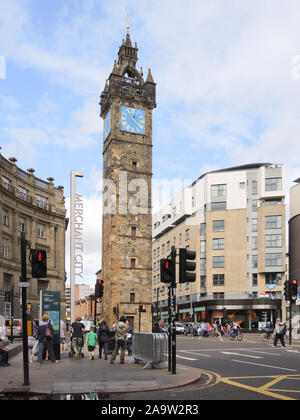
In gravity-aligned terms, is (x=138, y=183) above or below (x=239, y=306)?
above

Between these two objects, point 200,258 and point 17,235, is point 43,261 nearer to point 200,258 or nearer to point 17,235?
point 17,235

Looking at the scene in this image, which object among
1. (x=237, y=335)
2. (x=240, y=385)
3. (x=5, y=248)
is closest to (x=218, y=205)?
(x=5, y=248)

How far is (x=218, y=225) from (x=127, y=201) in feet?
76.9

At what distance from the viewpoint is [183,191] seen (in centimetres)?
9650

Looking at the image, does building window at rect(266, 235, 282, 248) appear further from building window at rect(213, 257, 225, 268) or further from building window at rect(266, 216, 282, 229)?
building window at rect(213, 257, 225, 268)

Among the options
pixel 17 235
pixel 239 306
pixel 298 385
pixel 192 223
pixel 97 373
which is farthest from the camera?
pixel 192 223

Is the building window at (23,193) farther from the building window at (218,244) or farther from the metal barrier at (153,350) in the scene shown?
the metal barrier at (153,350)

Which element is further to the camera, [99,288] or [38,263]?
[99,288]

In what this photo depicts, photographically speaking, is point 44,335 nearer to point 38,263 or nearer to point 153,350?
point 153,350

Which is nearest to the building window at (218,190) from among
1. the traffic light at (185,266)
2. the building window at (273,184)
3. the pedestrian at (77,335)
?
the building window at (273,184)

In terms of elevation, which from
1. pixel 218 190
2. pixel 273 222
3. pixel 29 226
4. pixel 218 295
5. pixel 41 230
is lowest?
pixel 218 295

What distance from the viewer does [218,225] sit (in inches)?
3250

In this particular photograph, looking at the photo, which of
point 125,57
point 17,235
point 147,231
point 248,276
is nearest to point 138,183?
point 147,231

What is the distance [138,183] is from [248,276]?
27535mm
